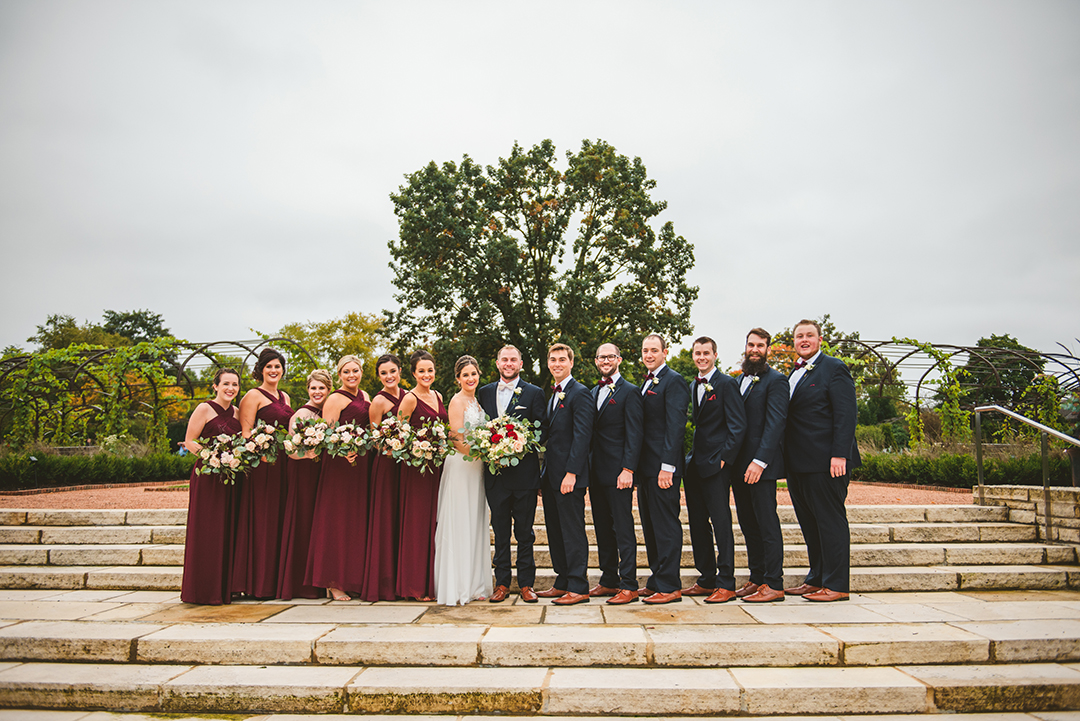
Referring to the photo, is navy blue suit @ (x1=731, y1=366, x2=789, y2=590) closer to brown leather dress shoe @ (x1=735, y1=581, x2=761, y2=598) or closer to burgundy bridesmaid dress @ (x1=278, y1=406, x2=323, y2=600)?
brown leather dress shoe @ (x1=735, y1=581, x2=761, y2=598)

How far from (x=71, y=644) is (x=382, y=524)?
7.15 ft

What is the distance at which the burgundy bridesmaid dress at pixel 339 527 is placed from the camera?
4.96 metres

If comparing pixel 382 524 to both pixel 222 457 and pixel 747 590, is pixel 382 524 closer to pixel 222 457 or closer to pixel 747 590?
pixel 222 457

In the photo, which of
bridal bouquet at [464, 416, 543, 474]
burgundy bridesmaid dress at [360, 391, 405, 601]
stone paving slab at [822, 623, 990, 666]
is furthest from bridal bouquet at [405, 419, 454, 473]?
stone paving slab at [822, 623, 990, 666]

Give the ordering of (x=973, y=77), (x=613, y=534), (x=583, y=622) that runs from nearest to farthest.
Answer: (x=583, y=622) → (x=613, y=534) → (x=973, y=77)

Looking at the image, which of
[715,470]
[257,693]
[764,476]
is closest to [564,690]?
[257,693]

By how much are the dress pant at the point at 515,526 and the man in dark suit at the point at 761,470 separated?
180 cm

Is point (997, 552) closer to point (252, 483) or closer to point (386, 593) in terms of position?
point (386, 593)

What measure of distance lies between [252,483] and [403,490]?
4.43ft

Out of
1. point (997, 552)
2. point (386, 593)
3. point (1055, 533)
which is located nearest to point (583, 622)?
point (386, 593)

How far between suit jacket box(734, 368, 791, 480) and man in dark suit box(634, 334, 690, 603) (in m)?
0.58

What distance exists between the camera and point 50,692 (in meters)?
3.53

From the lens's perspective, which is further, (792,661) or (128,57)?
(128,57)

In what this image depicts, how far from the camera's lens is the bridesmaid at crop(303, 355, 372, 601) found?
496 centimetres
